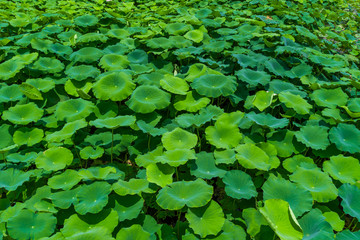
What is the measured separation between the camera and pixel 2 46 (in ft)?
10.8

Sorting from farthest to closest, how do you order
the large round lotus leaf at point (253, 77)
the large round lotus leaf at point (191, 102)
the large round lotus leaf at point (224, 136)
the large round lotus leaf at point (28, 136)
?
the large round lotus leaf at point (253, 77), the large round lotus leaf at point (191, 102), the large round lotus leaf at point (28, 136), the large round lotus leaf at point (224, 136)

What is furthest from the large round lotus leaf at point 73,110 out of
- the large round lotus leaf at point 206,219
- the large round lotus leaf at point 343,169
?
the large round lotus leaf at point 343,169

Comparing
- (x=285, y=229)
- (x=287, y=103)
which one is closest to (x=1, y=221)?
(x=285, y=229)

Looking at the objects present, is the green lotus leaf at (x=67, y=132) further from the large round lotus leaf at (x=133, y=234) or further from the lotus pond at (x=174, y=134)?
the large round lotus leaf at (x=133, y=234)

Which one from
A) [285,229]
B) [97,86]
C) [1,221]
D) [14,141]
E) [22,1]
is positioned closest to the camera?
[285,229]

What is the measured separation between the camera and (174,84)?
260 centimetres

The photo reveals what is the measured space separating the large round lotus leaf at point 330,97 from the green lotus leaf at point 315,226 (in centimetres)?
123

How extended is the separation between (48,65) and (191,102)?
162 centimetres

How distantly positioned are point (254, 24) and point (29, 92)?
9.65 ft

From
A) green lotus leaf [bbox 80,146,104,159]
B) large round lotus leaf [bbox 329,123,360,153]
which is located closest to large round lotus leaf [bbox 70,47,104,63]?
green lotus leaf [bbox 80,146,104,159]

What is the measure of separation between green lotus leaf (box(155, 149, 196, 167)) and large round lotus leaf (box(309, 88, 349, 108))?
1416mm

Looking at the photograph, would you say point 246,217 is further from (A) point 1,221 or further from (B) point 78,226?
(A) point 1,221

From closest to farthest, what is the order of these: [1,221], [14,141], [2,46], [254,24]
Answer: [1,221], [14,141], [2,46], [254,24]

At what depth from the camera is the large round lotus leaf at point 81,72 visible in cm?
270
